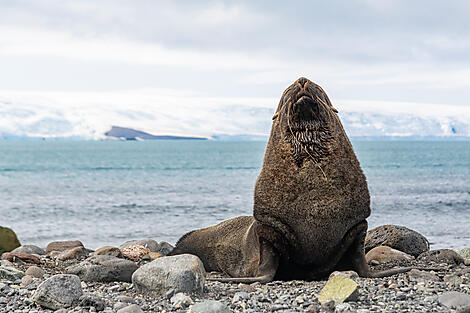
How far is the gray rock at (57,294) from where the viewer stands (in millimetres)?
5965

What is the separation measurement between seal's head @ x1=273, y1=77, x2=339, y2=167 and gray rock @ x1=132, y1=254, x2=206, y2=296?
166cm

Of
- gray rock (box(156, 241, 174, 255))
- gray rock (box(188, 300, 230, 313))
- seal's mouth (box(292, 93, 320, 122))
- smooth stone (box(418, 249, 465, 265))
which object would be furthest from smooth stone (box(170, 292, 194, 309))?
gray rock (box(156, 241, 174, 255))

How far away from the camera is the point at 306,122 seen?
6.98 meters

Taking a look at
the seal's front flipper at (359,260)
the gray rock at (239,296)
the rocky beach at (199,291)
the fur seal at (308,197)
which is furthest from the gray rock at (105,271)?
the seal's front flipper at (359,260)

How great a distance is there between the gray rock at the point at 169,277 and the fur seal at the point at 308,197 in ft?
2.22

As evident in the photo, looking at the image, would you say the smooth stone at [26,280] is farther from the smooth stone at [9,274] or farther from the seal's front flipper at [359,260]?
the seal's front flipper at [359,260]

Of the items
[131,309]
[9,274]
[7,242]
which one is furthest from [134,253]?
[131,309]

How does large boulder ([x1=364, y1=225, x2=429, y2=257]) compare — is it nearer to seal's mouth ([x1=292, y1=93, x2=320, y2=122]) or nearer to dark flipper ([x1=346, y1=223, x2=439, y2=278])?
dark flipper ([x1=346, y1=223, x2=439, y2=278])

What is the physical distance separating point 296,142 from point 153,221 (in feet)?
52.3

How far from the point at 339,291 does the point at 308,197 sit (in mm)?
1230

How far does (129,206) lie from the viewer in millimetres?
28438

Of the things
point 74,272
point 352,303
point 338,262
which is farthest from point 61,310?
point 338,262

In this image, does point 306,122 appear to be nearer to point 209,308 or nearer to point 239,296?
point 239,296

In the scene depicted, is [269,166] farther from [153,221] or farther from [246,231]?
[153,221]
